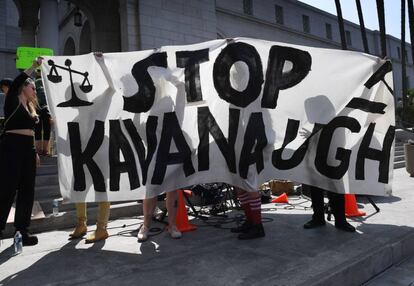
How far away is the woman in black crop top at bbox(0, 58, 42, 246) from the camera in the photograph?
3.95 meters

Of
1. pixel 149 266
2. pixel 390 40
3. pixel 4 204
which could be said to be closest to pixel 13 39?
pixel 4 204

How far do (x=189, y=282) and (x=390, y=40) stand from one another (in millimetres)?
42062

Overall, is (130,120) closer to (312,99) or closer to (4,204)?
(4,204)

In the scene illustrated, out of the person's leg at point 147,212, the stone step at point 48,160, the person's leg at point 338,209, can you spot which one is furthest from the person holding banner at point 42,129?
the person's leg at point 338,209

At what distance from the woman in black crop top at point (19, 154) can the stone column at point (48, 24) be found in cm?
944

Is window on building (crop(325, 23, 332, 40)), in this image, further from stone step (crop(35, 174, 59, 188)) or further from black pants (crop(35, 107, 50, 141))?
black pants (crop(35, 107, 50, 141))

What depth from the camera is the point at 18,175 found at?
13.2 ft

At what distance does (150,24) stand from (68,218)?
30.1 feet

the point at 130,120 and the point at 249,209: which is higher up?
the point at 130,120

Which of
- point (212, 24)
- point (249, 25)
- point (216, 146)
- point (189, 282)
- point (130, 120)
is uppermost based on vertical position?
point (249, 25)

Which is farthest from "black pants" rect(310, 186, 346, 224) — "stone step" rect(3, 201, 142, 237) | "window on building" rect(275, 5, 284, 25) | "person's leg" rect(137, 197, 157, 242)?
"window on building" rect(275, 5, 284, 25)

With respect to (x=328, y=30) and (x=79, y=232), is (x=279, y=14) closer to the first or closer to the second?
(x=328, y=30)

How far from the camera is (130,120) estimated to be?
4.16 meters

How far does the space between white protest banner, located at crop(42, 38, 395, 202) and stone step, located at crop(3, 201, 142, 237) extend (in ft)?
4.36
